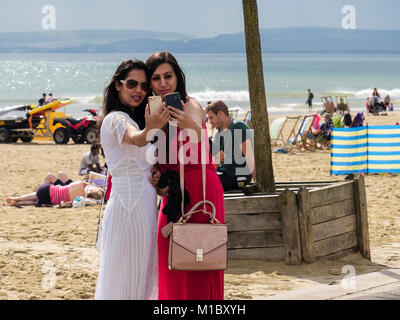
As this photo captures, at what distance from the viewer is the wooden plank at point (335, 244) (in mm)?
5223

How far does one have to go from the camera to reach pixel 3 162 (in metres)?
14.1

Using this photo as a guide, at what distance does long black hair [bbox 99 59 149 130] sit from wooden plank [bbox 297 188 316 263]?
7.08 ft

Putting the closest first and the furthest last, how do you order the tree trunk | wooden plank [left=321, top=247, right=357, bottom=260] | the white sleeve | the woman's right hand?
the woman's right hand → the white sleeve → wooden plank [left=321, top=247, right=357, bottom=260] → the tree trunk

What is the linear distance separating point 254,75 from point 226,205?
132cm

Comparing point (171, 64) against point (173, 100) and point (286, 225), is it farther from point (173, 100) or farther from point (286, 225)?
point (286, 225)

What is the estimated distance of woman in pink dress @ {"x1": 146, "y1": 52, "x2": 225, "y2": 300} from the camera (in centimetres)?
310

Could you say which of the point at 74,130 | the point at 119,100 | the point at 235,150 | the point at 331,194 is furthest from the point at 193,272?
the point at 74,130

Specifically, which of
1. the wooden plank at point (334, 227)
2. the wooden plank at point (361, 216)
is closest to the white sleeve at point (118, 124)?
the wooden plank at point (334, 227)

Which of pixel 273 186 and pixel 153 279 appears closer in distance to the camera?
pixel 153 279

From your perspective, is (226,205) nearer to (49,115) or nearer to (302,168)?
(302,168)

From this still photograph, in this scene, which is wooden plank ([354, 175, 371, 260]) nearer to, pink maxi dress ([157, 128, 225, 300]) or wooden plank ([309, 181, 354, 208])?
wooden plank ([309, 181, 354, 208])

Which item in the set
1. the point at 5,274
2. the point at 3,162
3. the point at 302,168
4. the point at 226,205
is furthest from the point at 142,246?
the point at 3,162

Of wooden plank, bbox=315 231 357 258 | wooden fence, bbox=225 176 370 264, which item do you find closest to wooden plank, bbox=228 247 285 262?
wooden fence, bbox=225 176 370 264

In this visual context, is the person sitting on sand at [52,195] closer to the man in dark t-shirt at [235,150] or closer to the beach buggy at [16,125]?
the man in dark t-shirt at [235,150]
